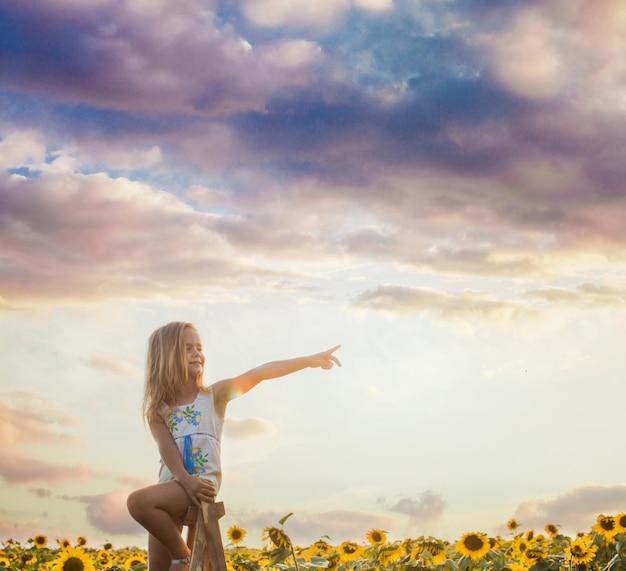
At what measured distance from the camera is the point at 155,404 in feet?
22.4

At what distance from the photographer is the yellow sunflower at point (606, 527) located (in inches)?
273

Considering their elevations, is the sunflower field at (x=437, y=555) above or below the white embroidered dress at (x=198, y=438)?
below

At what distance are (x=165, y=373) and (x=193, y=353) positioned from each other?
0.97ft

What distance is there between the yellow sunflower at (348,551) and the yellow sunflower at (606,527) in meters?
2.04

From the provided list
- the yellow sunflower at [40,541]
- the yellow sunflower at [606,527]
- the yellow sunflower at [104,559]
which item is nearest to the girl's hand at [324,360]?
the yellow sunflower at [606,527]

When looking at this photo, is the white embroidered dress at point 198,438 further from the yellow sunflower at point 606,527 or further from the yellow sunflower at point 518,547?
the yellow sunflower at point 606,527

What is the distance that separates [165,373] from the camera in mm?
6953

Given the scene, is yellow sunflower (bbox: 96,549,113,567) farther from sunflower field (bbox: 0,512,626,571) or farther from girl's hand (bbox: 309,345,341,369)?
girl's hand (bbox: 309,345,341,369)

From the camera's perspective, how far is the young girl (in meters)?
6.19

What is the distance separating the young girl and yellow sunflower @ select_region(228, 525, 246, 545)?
2.12 meters

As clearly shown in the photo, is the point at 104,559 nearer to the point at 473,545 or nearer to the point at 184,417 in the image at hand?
the point at 184,417

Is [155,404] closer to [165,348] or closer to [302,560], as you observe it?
[165,348]

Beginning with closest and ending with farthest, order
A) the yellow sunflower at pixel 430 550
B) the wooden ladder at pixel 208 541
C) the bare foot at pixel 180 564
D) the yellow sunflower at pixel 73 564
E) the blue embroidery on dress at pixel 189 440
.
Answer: the wooden ladder at pixel 208 541 < the yellow sunflower at pixel 430 550 < the bare foot at pixel 180 564 < the blue embroidery on dress at pixel 189 440 < the yellow sunflower at pixel 73 564

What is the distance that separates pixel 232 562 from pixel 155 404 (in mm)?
1417
